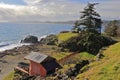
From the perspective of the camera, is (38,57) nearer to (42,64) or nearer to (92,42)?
(42,64)

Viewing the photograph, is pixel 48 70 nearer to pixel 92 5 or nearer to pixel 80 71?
pixel 80 71

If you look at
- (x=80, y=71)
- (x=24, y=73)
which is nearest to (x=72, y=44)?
(x=24, y=73)

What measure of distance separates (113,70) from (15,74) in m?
23.2

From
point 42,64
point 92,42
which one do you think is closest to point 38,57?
point 42,64

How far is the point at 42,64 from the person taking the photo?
4409cm

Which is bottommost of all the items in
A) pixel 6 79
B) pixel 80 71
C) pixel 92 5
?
pixel 6 79

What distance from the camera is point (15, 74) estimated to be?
4919 cm

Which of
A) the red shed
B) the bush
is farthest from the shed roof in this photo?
the bush

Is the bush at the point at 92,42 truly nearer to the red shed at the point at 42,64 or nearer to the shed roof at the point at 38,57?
the red shed at the point at 42,64

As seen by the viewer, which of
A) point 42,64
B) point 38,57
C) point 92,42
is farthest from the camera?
point 92,42

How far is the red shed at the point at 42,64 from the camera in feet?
144

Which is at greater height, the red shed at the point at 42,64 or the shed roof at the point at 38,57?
the shed roof at the point at 38,57

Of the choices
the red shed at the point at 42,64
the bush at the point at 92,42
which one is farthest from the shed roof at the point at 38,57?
the bush at the point at 92,42

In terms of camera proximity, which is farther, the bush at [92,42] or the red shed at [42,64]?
the bush at [92,42]
